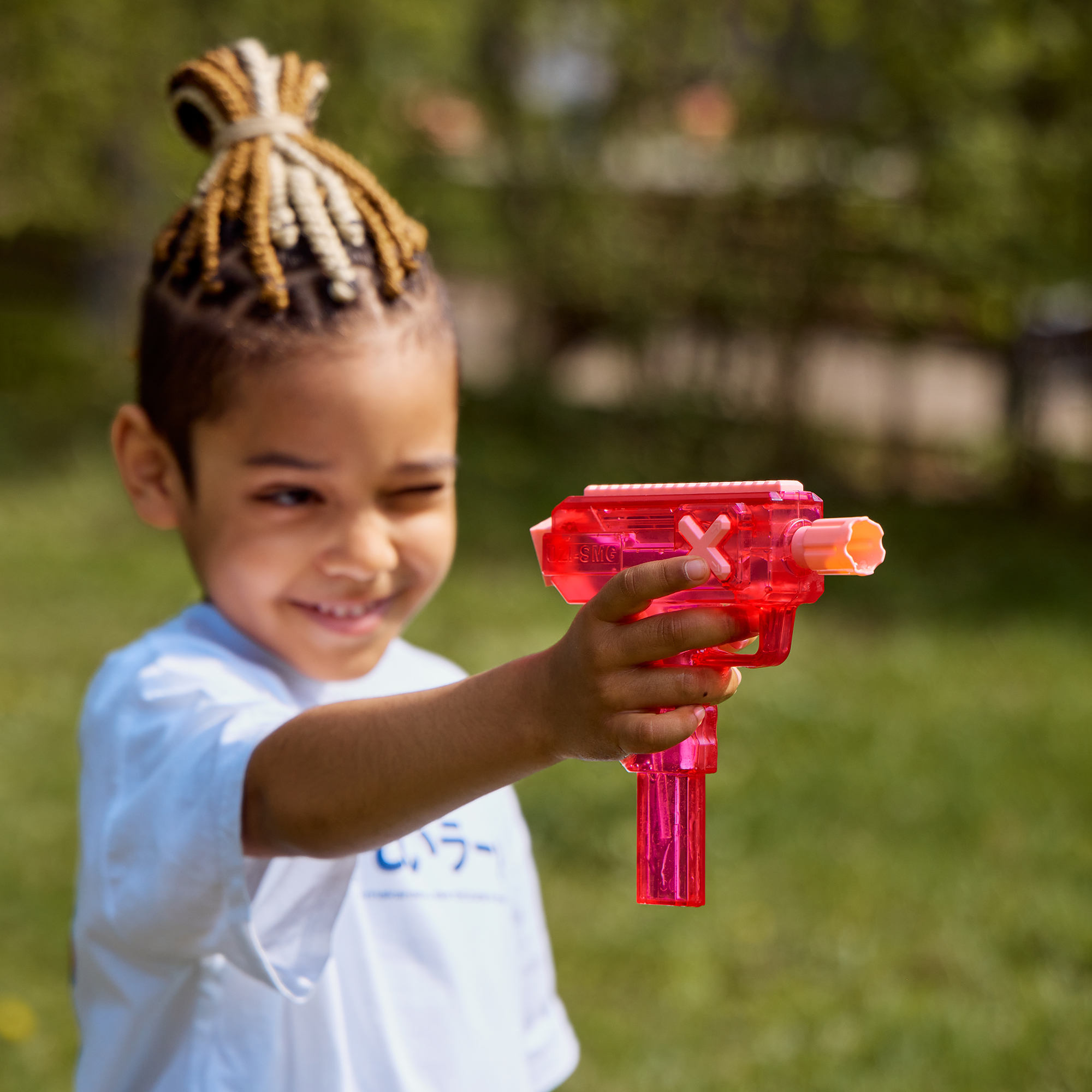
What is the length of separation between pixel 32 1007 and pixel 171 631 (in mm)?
2218

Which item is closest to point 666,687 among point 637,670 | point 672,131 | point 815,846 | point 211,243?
point 637,670

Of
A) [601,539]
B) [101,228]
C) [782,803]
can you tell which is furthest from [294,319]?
[101,228]

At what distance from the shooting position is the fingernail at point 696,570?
1039 mm

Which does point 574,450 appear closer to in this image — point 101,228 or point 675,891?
point 101,228

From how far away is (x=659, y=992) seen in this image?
3662 mm

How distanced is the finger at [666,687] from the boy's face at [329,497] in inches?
21.3

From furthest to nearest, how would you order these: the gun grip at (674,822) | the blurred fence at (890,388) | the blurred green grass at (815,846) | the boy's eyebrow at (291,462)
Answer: the blurred fence at (890,388) → the blurred green grass at (815,846) → the boy's eyebrow at (291,462) → the gun grip at (674,822)

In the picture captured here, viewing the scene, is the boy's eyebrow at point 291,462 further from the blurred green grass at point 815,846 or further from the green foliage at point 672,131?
the green foliage at point 672,131

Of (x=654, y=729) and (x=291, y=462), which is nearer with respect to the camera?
(x=654, y=729)

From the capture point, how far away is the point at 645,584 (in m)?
1.05

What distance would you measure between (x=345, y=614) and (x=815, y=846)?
3.03m

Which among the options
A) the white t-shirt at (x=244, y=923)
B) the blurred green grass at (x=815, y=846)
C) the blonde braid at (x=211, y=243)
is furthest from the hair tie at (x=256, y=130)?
the blurred green grass at (x=815, y=846)

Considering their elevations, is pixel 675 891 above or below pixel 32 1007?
above

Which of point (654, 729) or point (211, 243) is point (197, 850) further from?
point (211, 243)
